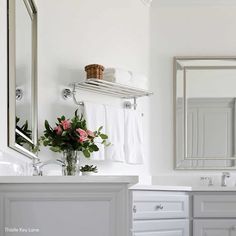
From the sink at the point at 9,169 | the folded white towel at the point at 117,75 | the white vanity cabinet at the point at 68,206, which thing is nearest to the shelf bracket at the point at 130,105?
the folded white towel at the point at 117,75

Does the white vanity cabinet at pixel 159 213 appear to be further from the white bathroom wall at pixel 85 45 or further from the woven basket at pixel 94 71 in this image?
the woven basket at pixel 94 71

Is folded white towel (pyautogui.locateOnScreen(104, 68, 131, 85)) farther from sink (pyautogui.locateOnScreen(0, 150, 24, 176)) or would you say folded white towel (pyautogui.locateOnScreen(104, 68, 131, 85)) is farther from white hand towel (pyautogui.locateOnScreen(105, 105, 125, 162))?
sink (pyautogui.locateOnScreen(0, 150, 24, 176))

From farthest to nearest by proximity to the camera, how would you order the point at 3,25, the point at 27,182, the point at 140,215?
the point at 140,215, the point at 3,25, the point at 27,182

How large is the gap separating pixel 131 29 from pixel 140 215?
1.48 meters

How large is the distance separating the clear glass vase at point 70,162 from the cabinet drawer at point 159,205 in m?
0.59

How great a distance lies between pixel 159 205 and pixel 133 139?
25.3 inches

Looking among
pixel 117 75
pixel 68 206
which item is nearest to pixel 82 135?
pixel 68 206

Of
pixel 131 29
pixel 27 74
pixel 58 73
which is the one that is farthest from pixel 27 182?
pixel 131 29

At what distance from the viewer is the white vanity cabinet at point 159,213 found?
2.99 m

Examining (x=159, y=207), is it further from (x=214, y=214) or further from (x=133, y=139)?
(x=133, y=139)

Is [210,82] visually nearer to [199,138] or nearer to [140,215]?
[199,138]

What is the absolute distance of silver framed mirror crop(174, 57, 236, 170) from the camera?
400 cm

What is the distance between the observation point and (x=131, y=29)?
12.6ft

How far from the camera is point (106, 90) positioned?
3.48 m
